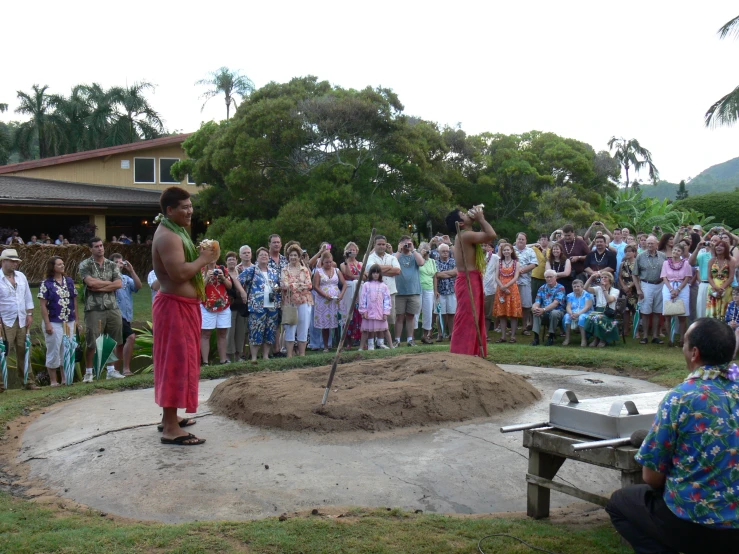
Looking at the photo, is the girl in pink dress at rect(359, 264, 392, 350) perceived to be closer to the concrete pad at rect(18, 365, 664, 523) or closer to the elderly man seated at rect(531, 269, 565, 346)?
the elderly man seated at rect(531, 269, 565, 346)

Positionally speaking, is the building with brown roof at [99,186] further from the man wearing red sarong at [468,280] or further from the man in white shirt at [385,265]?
the man wearing red sarong at [468,280]

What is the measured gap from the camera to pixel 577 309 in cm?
1206

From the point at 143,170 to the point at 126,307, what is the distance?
73.9 ft

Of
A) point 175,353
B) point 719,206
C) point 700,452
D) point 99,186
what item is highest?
point 99,186

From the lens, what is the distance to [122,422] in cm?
639

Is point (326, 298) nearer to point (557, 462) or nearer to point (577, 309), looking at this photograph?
point (577, 309)

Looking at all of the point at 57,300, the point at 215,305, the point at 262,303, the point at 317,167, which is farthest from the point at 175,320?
the point at 317,167

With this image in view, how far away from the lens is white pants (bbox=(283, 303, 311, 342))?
34.8ft

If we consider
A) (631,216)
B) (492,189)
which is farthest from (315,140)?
(631,216)

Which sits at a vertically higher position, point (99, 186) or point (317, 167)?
point (99, 186)

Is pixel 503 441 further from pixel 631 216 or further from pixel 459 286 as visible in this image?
pixel 631 216

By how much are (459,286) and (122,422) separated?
4228mm

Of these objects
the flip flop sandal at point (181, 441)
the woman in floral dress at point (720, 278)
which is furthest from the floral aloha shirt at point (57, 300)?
the woman in floral dress at point (720, 278)

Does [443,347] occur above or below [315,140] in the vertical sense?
below
